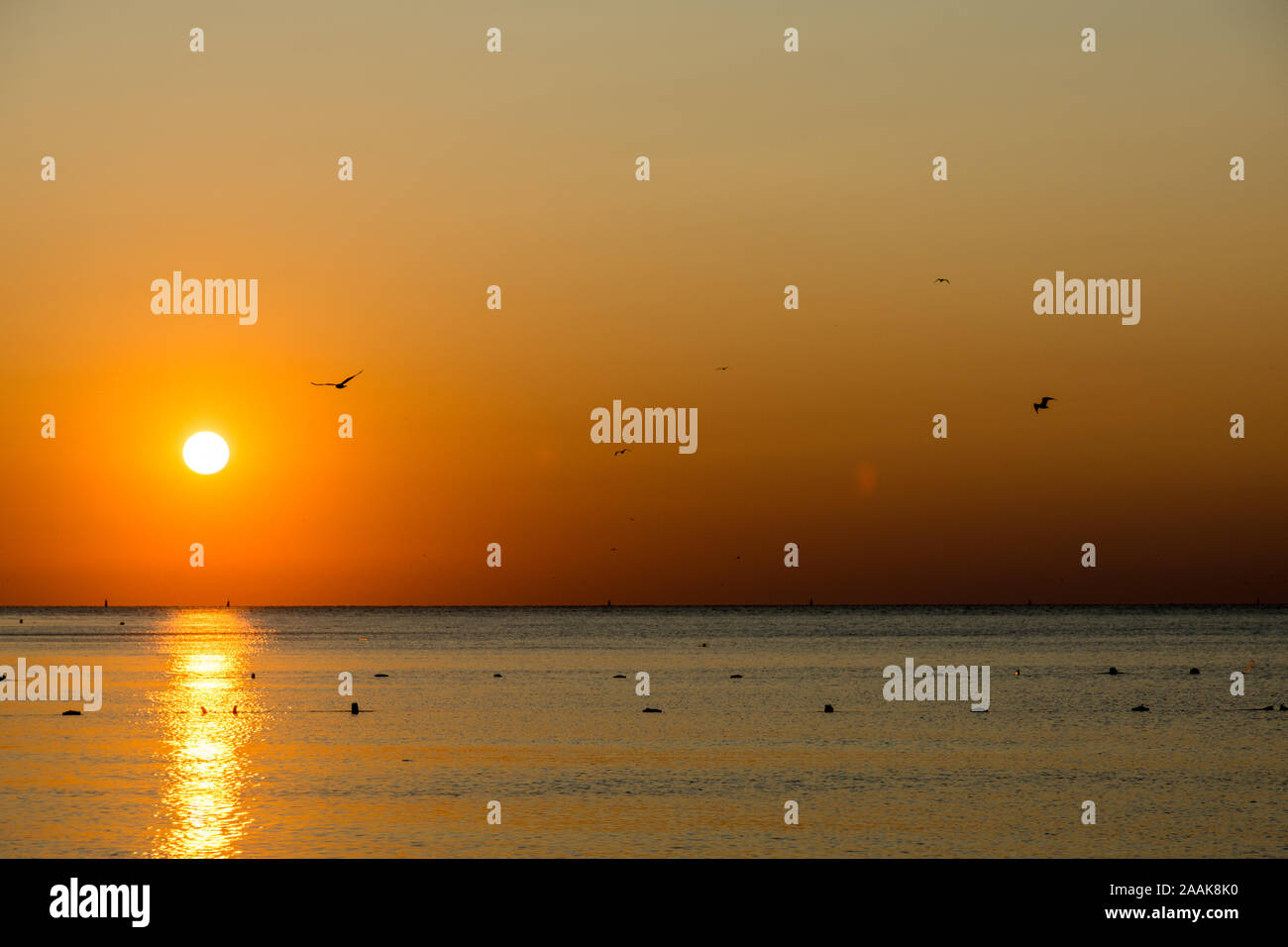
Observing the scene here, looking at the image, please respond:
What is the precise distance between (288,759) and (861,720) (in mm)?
33689

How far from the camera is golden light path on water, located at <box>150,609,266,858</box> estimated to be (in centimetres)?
4028

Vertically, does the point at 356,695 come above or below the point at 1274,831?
above

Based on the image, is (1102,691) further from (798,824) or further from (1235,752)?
(798,824)

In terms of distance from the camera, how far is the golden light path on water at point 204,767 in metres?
40.3

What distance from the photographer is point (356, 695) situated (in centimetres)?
9731
